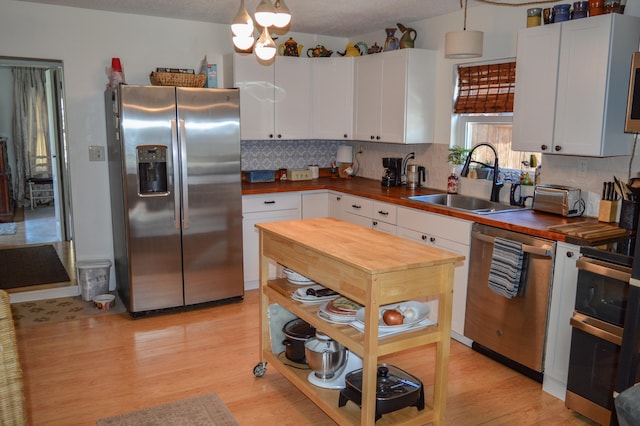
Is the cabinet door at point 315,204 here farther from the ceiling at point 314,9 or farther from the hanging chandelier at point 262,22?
the hanging chandelier at point 262,22

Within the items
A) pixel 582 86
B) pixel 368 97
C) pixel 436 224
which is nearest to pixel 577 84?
pixel 582 86

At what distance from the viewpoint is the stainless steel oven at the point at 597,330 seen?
255cm

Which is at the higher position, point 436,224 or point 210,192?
point 210,192

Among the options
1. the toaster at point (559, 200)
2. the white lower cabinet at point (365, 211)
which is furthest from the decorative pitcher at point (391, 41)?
the toaster at point (559, 200)

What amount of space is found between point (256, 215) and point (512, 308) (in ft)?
7.61

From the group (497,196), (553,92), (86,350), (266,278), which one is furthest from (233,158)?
(553,92)

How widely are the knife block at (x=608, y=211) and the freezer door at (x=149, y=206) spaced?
2922mm

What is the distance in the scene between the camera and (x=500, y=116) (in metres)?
4.06

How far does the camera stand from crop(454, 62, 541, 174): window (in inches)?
155

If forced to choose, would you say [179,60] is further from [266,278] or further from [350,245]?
[350,245]

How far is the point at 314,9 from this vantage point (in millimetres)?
4184

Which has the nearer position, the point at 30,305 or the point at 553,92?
the point at 553,92

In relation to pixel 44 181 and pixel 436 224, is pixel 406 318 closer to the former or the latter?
pixel 436 224

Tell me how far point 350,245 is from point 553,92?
1678 mm
